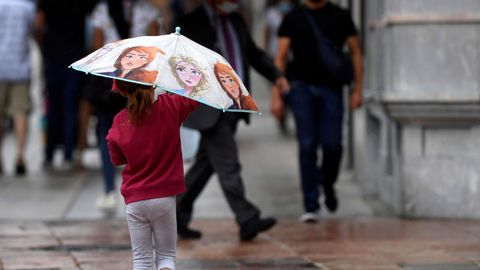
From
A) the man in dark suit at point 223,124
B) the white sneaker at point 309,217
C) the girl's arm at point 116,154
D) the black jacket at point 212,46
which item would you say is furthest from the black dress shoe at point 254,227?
Result: the girl's arm at point 116,154

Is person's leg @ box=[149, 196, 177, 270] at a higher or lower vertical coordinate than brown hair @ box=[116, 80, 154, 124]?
lower

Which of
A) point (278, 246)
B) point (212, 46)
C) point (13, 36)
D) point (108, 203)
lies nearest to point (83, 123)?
point (13, 36)

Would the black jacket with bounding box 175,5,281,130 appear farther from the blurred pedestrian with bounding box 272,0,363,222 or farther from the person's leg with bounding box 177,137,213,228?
the blurred pedestrian with bounding box 272,0,363,222

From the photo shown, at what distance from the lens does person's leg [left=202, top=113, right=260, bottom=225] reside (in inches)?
331

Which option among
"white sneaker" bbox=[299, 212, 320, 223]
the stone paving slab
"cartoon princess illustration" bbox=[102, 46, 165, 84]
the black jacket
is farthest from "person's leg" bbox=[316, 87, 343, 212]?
"cartoon princess illustration" bbox=[102, 46, 165, 84]

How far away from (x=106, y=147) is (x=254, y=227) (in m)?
1.99

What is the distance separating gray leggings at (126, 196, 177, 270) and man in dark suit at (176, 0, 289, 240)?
2.41 meters

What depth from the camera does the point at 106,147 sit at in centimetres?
992

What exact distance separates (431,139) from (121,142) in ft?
13.9

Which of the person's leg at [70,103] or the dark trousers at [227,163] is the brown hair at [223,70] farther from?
the person's leg at [70,103]

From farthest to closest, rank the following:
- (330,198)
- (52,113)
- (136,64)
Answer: (52,113) → (330,198) → (136,64)

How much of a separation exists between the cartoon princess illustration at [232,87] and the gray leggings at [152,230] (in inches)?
22.0

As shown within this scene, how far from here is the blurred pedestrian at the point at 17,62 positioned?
12.3 m

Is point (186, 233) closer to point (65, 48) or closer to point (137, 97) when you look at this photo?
point (137, 97)
